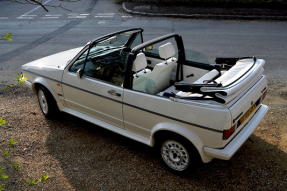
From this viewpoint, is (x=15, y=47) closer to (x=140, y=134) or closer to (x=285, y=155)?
(x=140, y=134)

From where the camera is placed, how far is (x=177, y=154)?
404cm

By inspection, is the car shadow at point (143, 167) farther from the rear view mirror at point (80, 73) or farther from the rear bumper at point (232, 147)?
the rear view mirror at point (80, 73)

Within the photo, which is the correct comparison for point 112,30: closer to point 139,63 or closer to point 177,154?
point 139,63

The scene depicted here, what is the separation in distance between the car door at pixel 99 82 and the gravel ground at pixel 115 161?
536mm

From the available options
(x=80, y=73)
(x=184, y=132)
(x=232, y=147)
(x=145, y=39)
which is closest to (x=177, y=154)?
(x=184, y=132)

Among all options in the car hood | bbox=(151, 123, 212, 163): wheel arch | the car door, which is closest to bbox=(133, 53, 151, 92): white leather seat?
the car door

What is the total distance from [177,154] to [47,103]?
116 inches

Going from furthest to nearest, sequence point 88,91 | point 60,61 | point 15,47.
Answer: point 15,47
point 60,61
point 88,91

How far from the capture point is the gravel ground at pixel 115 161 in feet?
13.3

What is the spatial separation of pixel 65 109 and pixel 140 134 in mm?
1820

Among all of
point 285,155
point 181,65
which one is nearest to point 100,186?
point 181,65

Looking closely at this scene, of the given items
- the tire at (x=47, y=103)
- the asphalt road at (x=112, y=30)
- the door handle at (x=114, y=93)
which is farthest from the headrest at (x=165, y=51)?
the asphalt road at (x=112, y=30)

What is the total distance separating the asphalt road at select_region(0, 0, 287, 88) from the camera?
902cm

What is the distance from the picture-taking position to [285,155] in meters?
4.47
